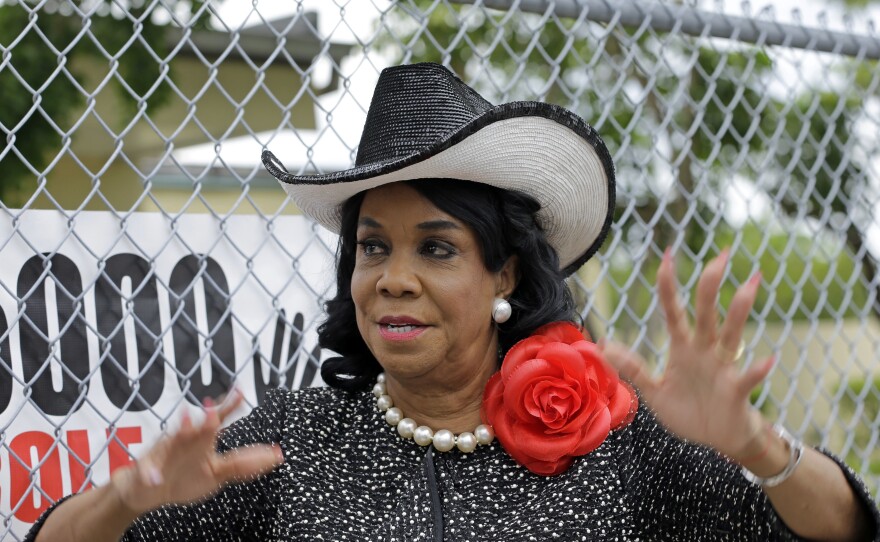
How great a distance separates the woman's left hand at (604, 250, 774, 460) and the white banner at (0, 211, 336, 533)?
1.29m

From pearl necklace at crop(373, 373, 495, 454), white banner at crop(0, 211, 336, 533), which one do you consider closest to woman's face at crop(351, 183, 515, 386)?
pearl necklace at crop(373, 373, 495, 454)

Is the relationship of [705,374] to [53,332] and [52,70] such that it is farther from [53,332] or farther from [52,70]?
[52,70]

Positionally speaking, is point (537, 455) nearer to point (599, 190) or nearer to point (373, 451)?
point (373, 451)

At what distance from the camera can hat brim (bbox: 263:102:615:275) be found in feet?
6.80

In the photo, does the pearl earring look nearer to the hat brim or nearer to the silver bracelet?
the hat brim

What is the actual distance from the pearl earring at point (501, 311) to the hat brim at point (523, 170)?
25 cm

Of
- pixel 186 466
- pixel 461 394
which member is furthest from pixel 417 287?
pixel 186 466

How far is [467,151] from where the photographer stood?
2086 mm

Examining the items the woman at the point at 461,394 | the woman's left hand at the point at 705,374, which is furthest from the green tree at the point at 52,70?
the woman's left hand at the point at 705,374

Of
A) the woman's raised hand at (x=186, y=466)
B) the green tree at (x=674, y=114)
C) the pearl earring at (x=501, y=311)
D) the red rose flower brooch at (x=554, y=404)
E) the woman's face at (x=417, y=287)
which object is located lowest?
the green tree at (x=674, y=114)

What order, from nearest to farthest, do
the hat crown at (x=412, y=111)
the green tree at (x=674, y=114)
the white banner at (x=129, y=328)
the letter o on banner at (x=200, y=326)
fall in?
the hat crown at (x=412, y=111), the white banner at (x=129, y=328), the letter o on banner at (x=200, y=326), the green tree at (x=674, y=114)

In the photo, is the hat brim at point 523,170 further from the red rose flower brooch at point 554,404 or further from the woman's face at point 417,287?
the red rose flower brooch at point 554,404

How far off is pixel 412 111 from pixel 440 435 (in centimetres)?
73

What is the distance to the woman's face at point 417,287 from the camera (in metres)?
2.14
